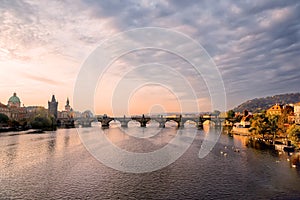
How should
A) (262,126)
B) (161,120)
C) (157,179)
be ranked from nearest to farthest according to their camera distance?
(157,179), (262,126), (161,120)

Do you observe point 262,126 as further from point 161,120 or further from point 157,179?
point 161,120

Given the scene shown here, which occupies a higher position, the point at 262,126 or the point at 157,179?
the point at 262,126

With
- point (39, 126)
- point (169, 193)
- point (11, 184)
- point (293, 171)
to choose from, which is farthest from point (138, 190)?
point (39, 126)

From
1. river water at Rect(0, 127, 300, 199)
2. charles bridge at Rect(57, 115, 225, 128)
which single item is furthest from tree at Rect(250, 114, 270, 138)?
charles bridge at Rect(57, 115, 225, 128)

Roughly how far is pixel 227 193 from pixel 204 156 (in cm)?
2577

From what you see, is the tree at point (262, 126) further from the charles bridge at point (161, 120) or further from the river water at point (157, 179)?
the charles bridge at point (161, 120)

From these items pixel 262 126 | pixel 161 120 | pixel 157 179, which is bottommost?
pixel 157 179

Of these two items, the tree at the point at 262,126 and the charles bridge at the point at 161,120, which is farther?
the charles bridge at the point at 161,120

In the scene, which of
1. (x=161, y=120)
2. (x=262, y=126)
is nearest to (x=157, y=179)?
(x=262, y=126)

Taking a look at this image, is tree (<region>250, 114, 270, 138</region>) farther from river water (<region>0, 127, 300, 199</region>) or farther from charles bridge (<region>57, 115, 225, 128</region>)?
charles bridge (<region>57, 115, 225, 128</region>)

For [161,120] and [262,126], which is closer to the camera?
[262,126]

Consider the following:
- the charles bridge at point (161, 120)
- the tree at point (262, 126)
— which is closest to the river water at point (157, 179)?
the tree at point (262, 126)

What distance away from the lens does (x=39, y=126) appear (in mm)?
140000

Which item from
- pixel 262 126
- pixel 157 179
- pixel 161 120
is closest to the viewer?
pixel 157 179
